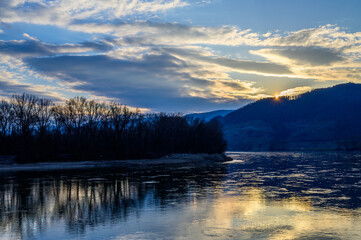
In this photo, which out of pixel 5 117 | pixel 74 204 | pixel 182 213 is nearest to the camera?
pixel 182 213

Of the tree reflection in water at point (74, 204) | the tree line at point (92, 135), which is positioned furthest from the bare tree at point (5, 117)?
the tree reflection in water at point (74, 204)

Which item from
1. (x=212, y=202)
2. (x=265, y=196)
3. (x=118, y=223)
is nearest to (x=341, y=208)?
(x=265, y=196)

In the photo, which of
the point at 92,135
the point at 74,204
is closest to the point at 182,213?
the point at 74,204

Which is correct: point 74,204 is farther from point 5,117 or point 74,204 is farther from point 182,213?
point 5,117

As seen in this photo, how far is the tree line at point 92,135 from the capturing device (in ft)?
336

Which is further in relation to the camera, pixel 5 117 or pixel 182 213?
pixel 5 117

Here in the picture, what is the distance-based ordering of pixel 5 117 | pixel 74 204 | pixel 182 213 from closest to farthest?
1. pixel 182 213
2. pixel 74 204
3. pixel 5 117

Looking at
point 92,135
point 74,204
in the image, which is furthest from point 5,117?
point 74,204

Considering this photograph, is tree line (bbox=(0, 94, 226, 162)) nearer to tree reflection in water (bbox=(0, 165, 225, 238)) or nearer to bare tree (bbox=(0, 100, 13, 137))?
bare tree (bbox=(0, 100, 13, 137))

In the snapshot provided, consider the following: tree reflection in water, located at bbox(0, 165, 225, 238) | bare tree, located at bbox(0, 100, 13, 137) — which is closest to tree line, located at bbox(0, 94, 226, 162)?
bare tree, located at bbox(0, 100, 13, 137)

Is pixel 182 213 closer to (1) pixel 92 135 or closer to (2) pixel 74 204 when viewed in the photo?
(2) pixel 74 204

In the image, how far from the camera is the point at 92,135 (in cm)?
11806

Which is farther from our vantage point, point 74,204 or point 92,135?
point 92,135

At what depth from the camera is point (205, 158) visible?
390 ft
